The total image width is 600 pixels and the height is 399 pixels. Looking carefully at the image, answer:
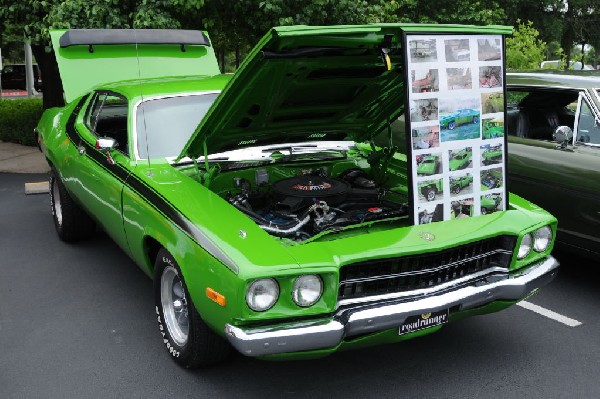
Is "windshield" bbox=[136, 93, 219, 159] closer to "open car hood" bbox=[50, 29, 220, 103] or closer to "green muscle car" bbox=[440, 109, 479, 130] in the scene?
"open car hood" bbox=[50, 29, 220, 103]

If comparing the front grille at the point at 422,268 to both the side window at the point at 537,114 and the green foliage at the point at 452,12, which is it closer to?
the side window at the point at 537,114

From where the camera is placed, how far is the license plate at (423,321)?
320 cm

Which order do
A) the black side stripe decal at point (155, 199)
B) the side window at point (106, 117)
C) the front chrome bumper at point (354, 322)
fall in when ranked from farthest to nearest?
the side window at point (106, 117) → the black side stripe decal at point (155, 199) → the front chrome bumper at point (354, 322)

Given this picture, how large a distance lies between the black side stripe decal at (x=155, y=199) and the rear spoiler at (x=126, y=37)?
1224mm

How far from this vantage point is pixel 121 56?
257 inches

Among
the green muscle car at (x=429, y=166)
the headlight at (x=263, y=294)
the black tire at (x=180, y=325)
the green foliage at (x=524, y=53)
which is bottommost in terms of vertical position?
the black tire at (x=180, y=325)

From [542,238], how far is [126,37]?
4.64 m

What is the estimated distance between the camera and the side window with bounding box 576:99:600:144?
514 centimetres

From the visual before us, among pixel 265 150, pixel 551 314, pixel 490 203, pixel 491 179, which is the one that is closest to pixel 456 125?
pixel 491 179

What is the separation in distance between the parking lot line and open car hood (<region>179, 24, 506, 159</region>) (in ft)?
5.88

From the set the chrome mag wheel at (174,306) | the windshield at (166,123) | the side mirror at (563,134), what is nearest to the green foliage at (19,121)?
the windshield at (166,123)

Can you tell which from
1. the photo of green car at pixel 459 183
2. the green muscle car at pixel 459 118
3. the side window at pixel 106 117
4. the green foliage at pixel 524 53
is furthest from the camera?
the green foliage at pixel 524 53

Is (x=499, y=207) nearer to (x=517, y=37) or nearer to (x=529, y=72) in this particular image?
(x=529, y=72)

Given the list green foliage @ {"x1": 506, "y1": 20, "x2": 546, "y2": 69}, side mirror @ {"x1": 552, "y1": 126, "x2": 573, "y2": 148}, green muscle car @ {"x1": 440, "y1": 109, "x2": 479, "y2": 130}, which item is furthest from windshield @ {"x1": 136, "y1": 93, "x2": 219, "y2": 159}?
green foliage @ {"x1": 506, "y1": 20, "x2": 546, "y2": 69}
